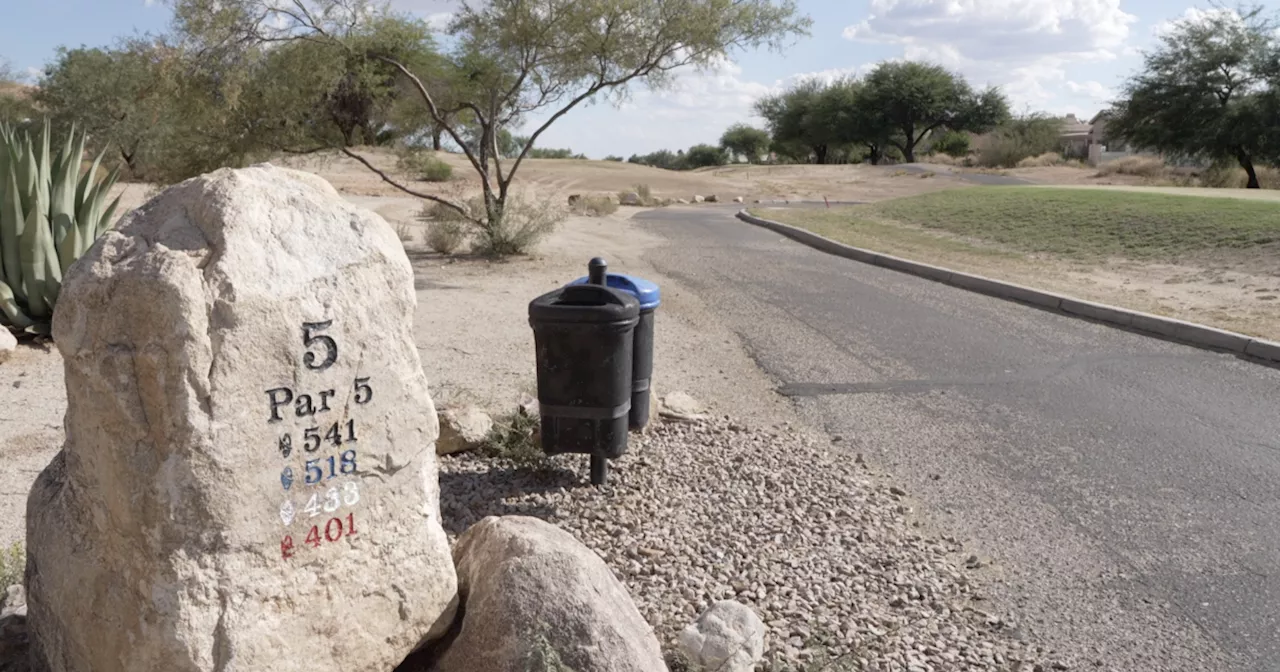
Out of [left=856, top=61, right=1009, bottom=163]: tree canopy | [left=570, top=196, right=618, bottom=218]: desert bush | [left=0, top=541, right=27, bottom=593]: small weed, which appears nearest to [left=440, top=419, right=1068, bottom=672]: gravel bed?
[left=0, top=541, right=27, bottom=593]: small weed

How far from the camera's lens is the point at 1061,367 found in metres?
8.91

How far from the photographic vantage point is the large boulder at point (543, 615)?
3008 mm

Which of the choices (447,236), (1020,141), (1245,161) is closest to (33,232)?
(447,236)

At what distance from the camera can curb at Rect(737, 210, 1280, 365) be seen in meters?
9.49

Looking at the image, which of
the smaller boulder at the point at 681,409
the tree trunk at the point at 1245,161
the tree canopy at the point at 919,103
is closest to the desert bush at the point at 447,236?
the smaller boulder at the point at 681,409

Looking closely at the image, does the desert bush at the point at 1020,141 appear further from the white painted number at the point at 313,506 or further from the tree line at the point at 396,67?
the white painted number at the point at 313,506

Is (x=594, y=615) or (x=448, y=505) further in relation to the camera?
(x=448, y=505)

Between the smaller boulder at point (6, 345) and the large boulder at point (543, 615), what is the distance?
626 centimetres

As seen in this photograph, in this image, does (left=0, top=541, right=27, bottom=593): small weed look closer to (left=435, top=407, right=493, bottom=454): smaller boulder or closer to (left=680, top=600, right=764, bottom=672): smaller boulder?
(left=435, top=407, right=493, bottom=454): smaller boulder

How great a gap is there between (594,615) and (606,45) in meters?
13.7

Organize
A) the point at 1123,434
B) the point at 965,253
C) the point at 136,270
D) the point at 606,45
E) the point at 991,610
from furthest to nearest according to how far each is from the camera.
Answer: the point at 965,253 → the point at 606,45 → the point at 1123,434 → the point at 991,610 → the point at 136,270

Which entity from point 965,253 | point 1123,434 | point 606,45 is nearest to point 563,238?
point 606,45

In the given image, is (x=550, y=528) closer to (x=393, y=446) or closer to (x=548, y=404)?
(x=393, y=446)

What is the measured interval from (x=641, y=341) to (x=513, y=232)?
11774 mm
